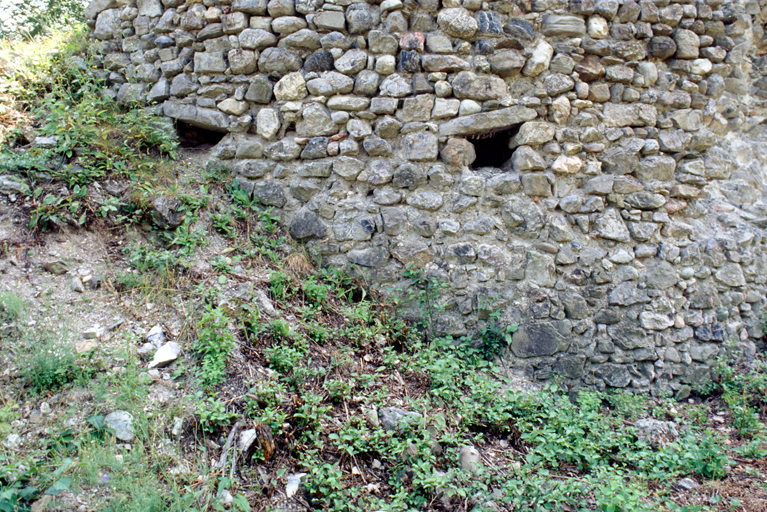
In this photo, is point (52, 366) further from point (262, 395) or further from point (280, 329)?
point (280, 329)

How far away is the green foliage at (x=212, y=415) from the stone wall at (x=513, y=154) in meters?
1.56

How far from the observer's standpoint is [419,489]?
2.32m

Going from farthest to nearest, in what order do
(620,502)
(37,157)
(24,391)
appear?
(37,157) → (24,391) → (620,502)

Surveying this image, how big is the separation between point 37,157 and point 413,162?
269 centimetres

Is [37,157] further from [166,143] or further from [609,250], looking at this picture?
[609,250]

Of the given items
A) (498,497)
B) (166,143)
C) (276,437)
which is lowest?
(498,497)

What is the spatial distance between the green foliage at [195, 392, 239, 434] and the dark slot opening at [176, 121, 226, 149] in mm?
2480

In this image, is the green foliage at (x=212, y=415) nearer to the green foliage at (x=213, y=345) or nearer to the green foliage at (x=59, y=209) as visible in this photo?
the green foliage at (x=213, y=345)

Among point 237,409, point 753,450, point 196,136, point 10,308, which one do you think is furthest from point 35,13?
point 753,450

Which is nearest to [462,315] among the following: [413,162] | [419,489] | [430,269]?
[430,269]

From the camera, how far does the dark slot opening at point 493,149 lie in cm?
374

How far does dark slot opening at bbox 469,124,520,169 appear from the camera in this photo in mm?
3736

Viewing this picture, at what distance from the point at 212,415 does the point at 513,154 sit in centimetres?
276

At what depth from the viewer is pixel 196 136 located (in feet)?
13.6
